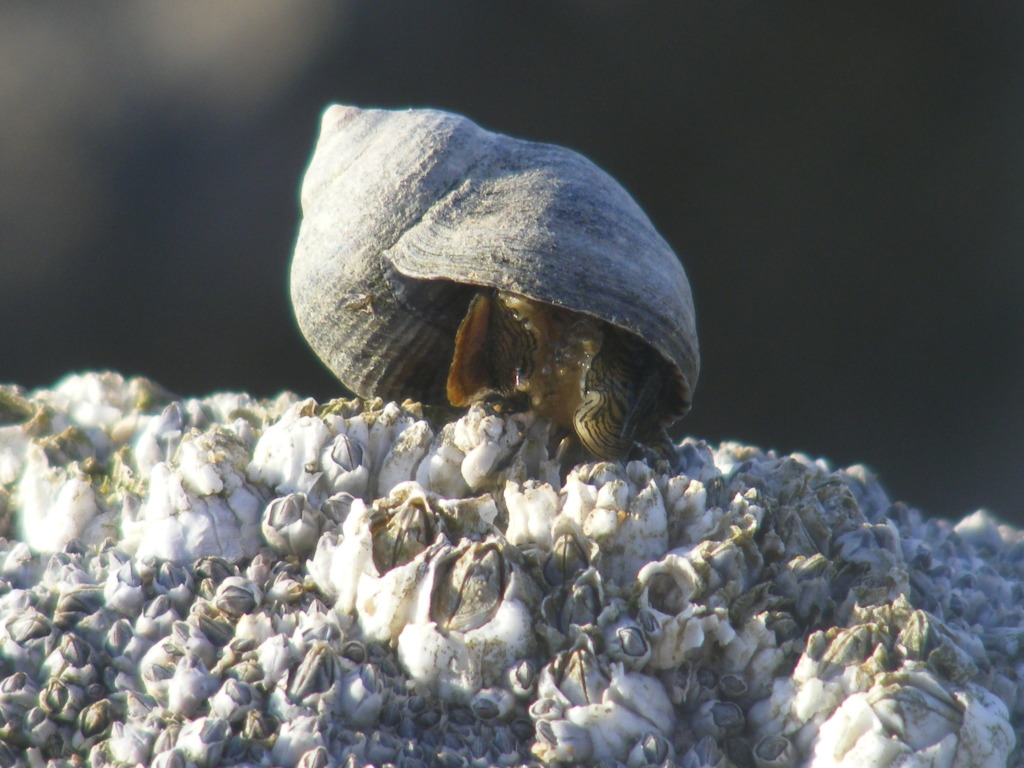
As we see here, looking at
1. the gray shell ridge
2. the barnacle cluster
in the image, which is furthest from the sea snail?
the barnacle cluster

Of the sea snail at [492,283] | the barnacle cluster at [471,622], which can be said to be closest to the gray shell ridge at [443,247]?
the sea snail at [492,283]

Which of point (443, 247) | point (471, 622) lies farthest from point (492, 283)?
point (471, 622)

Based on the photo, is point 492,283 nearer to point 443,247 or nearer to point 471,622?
point 443,247

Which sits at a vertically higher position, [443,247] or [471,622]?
[443,247]

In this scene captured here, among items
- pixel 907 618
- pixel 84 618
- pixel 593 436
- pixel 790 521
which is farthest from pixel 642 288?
pixel 84 618

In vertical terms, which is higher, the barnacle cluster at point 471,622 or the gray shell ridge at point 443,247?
the gray shell ridge at point 443,247

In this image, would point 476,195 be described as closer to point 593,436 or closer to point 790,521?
point 593,436

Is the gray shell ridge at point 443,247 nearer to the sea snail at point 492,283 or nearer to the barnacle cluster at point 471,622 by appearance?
the sea snail at point 492,283
